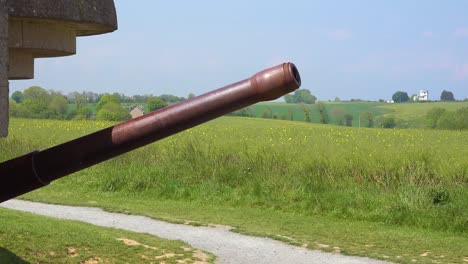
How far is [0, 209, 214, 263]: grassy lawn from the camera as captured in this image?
9.97 m

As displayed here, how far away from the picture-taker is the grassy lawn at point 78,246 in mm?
9969

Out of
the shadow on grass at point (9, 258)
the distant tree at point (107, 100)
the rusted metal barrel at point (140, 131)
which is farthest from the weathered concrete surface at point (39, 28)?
the distant tree at point (107, 100)

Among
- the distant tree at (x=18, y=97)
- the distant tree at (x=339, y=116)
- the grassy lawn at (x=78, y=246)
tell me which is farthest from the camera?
the distant tree at (x=339, y=116)

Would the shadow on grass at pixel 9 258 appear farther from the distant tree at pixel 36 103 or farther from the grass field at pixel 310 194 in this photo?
the distant tree at pixel 36 103

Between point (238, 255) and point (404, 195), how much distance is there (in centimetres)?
471

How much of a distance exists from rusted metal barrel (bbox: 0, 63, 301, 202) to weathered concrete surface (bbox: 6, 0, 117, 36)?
971 mm

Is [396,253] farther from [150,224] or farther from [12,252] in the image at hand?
[12,252]

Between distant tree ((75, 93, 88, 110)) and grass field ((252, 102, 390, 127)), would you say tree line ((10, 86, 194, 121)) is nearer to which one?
distant tree ((75, 93, 88, 110))

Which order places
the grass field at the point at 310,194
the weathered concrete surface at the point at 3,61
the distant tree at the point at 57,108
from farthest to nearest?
the distant tree at the point at 57,108 < the grass field at the point at 310,194 < the weathered concrete surface at the point at 3,61

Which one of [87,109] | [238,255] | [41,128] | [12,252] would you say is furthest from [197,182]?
[87,109]

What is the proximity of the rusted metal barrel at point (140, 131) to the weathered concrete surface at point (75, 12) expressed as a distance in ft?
3.18

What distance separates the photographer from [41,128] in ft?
121

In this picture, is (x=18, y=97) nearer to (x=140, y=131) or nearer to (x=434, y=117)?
(x=434, y=117)

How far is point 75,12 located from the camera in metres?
6.52
